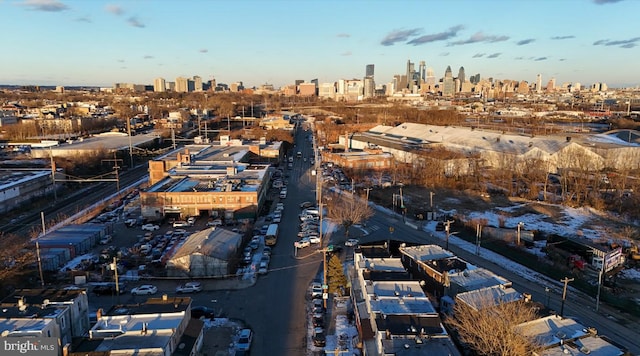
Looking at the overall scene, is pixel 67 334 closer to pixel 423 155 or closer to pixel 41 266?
pixel 41 266

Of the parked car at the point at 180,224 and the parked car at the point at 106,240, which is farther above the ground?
the parked car at the point at 180,224

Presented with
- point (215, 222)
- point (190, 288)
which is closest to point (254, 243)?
point (215, 222)

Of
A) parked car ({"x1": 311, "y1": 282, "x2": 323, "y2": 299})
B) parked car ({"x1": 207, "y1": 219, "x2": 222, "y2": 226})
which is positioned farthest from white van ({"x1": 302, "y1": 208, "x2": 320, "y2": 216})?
parked car ({"x1": 311, "y1": 282, "x2": 323, "y2": 299})

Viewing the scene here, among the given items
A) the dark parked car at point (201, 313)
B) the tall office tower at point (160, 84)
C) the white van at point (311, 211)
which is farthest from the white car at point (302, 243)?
the tall office tower at point (160, 84)

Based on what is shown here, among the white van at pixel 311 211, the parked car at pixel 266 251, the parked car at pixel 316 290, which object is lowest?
the parked car at pixel 316 290

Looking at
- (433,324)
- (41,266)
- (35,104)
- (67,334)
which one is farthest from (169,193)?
(35,104)

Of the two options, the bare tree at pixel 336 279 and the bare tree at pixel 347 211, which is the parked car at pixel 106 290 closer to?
the bare tree at pixel 336 279
